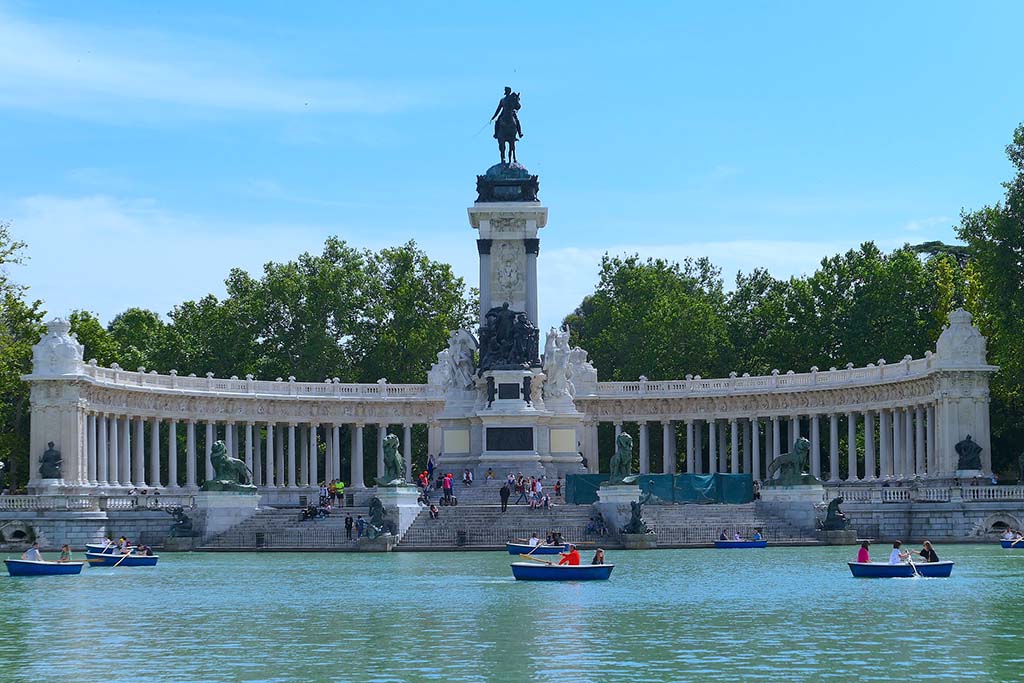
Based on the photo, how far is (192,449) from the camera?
94.3 metres

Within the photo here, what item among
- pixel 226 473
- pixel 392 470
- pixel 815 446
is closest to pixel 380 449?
pixel 815 446

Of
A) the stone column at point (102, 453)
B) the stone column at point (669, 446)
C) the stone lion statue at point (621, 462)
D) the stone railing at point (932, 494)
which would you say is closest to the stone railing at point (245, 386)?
the stone column at point (102, 453)

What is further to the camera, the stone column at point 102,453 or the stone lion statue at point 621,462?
the stone column at point 102,453

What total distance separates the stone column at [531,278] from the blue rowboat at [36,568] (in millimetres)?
37431

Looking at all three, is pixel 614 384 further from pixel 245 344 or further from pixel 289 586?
pixel 289 586

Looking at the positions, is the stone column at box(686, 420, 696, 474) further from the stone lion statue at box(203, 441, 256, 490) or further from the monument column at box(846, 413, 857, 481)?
the stone lion statue at box(203, 441, 256, 490)

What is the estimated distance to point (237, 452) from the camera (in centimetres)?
10175

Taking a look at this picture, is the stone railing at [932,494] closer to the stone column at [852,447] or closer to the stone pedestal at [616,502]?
the stone pedestal at [616,502]

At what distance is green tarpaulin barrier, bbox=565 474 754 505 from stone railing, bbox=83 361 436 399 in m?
24.9

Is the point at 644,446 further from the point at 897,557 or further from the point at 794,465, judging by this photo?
the point at 897,557

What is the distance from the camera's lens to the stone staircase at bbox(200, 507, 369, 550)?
67688 millimetres

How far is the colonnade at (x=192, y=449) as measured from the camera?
8869 centimetres

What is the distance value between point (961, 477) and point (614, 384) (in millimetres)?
25196


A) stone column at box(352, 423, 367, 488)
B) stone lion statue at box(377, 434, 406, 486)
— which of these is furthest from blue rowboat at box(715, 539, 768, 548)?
stone column at box(352, 423, 367, 488)
